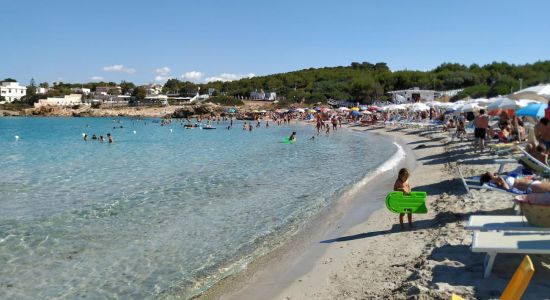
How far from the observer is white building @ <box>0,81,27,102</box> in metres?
141

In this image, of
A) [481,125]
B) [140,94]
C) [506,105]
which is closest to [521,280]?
[506,105]

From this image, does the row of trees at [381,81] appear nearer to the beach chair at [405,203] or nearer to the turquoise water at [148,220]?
the turquoise water at [148,220]

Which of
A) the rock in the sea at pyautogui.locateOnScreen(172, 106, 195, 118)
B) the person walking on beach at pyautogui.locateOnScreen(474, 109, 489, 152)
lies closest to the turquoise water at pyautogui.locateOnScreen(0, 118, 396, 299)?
the person walking on beach at pyautogui.locateOnScreen(474, 109, 489, 152)

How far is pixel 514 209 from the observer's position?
286 inches

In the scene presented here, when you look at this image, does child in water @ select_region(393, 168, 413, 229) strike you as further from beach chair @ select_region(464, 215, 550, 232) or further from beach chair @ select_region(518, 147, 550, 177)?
beach chair @ select_region(518, 147, 550, 177)

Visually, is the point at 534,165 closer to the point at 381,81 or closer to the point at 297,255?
the point at 297,255

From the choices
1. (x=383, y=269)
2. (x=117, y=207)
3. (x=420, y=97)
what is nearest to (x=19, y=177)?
(x=117, y=207)

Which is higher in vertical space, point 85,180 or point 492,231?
point 492,231

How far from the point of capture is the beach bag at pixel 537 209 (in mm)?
5250

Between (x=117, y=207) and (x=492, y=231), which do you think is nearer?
(x=492, y=231)

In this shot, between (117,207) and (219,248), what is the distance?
4.47 metres

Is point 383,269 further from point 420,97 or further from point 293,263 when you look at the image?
point 420,97

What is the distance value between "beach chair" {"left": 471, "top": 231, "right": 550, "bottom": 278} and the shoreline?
2.29 meters

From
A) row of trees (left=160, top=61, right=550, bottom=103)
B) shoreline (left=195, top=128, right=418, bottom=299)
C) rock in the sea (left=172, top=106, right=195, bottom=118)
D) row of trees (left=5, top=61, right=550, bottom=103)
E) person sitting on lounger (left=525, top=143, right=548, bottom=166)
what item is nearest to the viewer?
shoreline (left=195, top=128, right=418, bottom=299)
